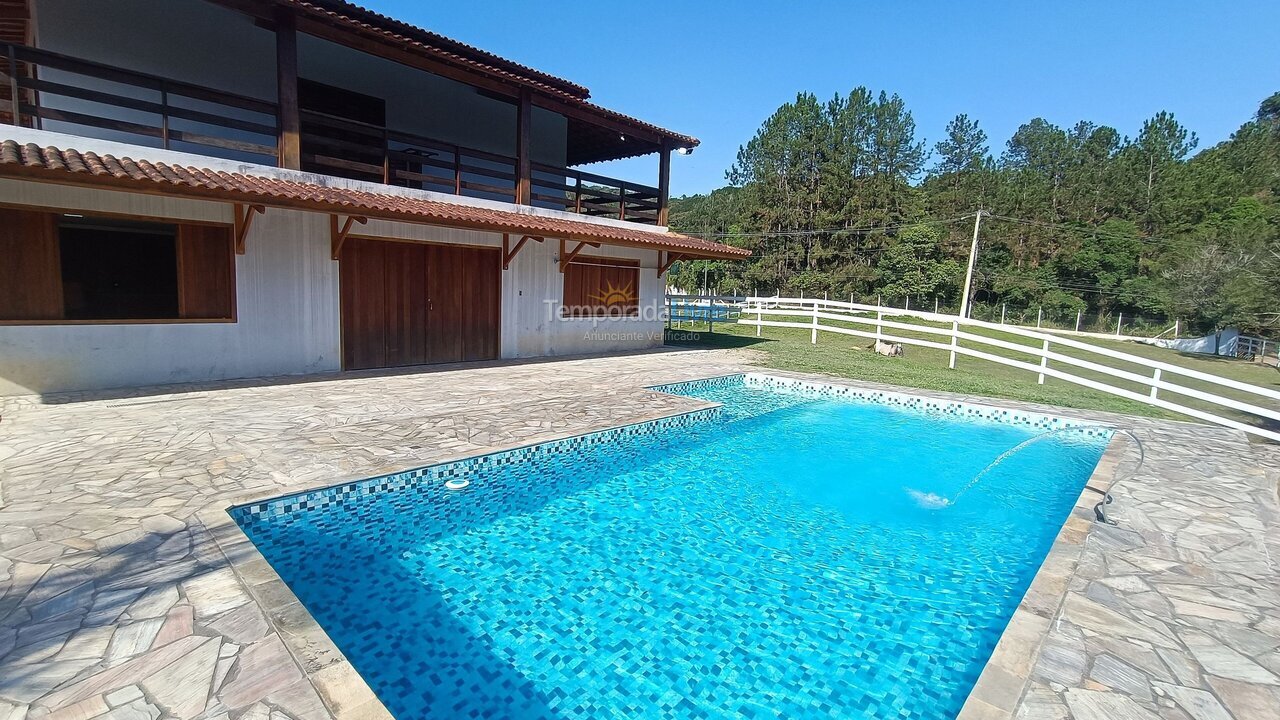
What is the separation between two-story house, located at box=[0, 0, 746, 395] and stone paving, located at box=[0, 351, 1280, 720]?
1629 mm

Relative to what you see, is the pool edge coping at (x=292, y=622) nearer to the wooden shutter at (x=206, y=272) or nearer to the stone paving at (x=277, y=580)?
the stone paving at (x=277, y=580)

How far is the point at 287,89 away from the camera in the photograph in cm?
866

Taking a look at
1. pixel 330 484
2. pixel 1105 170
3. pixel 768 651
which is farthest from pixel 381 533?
pixel 1105 170

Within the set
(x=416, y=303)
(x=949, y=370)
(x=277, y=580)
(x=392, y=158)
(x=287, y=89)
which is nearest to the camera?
(x=277, y=580)

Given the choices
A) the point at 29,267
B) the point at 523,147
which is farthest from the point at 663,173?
the point at 29,267

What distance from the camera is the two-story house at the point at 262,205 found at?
709 cm

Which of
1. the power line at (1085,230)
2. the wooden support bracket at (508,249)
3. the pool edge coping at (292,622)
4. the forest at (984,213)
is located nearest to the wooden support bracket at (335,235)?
the wooden support bracket at (508,249)

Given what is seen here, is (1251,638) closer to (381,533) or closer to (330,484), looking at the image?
(381,533)

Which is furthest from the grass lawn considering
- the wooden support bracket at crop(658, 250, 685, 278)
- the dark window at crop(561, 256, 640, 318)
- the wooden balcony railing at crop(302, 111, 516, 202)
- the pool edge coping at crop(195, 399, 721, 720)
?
the pool edge coping at crop(195, 399, 721, 720)

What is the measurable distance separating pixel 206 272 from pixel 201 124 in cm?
328

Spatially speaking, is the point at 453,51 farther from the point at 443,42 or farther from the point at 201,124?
the point at 201,124

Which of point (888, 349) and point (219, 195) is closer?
point (219, 195)

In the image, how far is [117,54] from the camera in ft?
28.4

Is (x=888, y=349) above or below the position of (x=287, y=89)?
below
